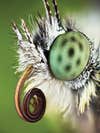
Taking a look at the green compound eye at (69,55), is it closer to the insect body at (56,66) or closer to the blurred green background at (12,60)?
the insect body at (56,66)

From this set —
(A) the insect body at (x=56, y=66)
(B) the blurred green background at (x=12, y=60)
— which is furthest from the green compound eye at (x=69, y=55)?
(B) the blurred green background at (x=12, y=60)

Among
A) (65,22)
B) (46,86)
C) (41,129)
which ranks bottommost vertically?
(41,129)

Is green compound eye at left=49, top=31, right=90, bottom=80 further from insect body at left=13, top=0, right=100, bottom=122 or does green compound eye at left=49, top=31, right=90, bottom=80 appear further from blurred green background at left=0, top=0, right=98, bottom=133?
blurred green background at left=0, top=0, right=98, bottom=133

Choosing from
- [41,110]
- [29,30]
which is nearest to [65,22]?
[29,30]

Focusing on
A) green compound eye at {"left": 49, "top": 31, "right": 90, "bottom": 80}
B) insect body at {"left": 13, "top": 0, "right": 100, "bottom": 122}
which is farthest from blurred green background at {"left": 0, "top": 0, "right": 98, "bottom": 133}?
green compound eye at {"left": 49, "top": 31, "right": 90, "bottom": 80}

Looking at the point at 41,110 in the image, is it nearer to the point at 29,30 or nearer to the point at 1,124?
the point at 1,124

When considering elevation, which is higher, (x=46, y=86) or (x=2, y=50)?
(x=2, y=50)

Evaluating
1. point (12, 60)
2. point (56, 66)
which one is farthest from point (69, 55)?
point (12, 60)
